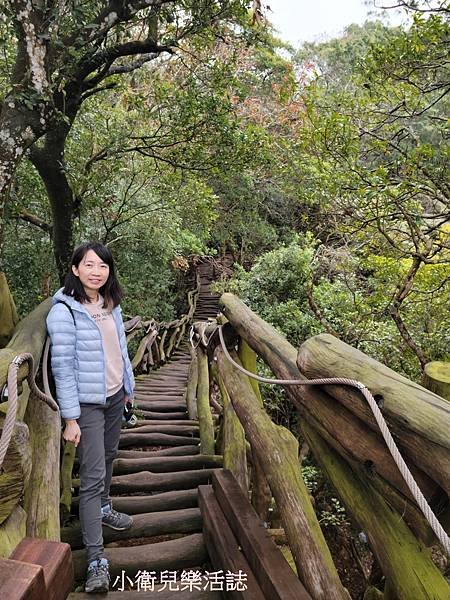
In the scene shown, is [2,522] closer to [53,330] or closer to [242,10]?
[53,330]

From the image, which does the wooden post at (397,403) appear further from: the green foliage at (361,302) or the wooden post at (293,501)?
the green foliage at (361,302)

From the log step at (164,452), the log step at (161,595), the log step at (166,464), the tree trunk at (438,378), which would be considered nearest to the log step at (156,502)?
the log step at (166,464)

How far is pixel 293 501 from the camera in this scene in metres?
1.67

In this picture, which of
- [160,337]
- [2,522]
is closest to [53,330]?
[2,522]

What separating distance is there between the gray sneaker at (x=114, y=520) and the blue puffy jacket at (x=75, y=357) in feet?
2.42

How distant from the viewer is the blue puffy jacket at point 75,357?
1.91 metres

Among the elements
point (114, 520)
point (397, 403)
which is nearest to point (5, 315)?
point (114, 520)

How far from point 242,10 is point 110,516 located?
4780mm

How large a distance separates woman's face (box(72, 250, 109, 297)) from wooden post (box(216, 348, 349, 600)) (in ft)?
3.52

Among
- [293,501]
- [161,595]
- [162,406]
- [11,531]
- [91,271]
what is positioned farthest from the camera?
[162,406]

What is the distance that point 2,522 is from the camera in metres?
1.30

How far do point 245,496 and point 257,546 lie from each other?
492mm

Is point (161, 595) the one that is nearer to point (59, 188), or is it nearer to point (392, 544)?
point (392, 544)

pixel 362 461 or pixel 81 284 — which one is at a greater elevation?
pixel 81 284
